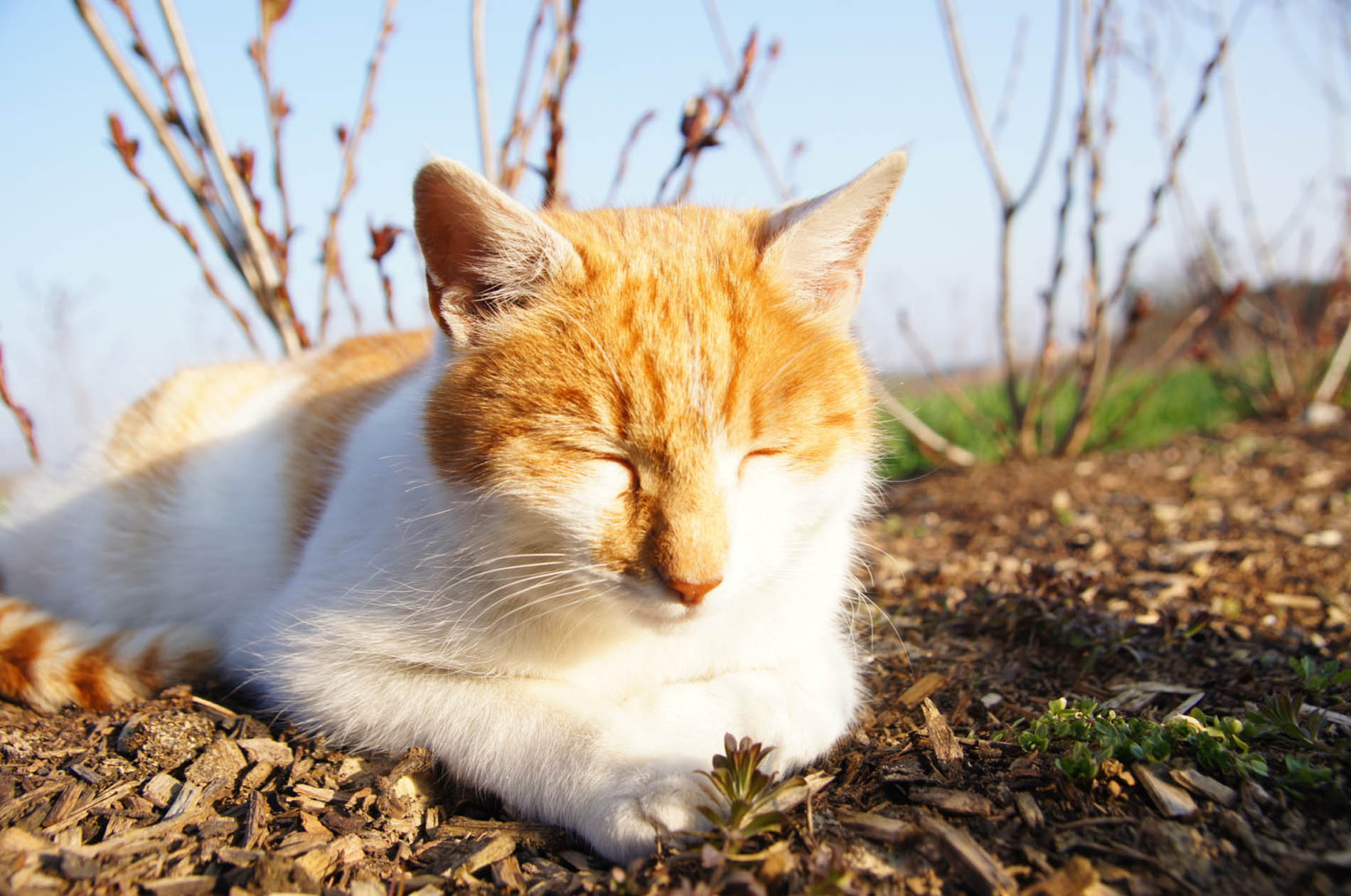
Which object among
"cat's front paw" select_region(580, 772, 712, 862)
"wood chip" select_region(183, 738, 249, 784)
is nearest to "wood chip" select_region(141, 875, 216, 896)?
"wood chip" select_region(183, 738, 249, 784)

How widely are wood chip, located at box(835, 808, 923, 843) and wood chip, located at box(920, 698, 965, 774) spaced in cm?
21

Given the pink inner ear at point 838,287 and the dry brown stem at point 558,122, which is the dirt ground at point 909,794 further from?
the dry brown stem at point 558,122

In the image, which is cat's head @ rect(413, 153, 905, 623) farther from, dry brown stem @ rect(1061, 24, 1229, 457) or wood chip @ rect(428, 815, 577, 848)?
dry brown stem @ rect(1061, 24, 1229, 457)

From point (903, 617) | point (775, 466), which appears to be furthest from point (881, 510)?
point (775, 466)

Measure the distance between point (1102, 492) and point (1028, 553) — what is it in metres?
1.26

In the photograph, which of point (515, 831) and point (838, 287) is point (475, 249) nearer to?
point (838, 287)

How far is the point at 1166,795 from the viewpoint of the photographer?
132 cm

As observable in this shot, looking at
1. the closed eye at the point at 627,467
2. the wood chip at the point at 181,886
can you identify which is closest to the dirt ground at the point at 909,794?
the wood chip at the point at 181,886

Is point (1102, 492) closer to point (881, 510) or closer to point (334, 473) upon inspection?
point (881, 510)

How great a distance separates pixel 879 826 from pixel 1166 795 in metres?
0.47

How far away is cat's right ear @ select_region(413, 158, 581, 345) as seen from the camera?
143 cm

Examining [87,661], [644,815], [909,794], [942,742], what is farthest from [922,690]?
[87,661]

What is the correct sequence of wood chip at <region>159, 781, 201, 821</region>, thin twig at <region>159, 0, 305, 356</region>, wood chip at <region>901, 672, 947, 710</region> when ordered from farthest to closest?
thin twig at <region>159, 0, 305, 356</region>
wood chip at <region>901, 672, 947, 710</region>
wood chip at <region>159, 781, 201, 821</region>

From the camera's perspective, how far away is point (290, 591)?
186 cm
